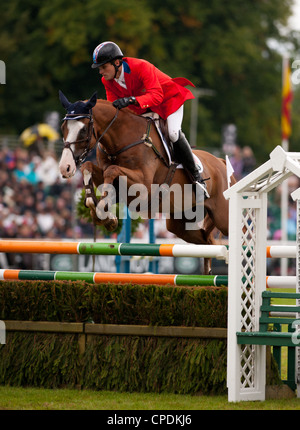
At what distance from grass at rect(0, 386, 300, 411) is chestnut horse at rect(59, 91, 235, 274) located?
1535 mm

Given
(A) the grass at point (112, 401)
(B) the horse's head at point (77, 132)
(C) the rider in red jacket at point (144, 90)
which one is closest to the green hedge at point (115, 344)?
(A) the grass at point (112, 401)

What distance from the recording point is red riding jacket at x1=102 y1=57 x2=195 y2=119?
6871 mm

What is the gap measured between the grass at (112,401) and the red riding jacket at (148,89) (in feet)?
8.39

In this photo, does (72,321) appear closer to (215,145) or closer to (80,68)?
(80,68)

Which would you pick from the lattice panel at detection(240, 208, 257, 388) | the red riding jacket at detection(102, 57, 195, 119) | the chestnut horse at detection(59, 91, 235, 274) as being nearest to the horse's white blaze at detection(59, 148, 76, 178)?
the chestnut horse at detection(59, 91, 235, 274)

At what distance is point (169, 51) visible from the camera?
99.8 ft

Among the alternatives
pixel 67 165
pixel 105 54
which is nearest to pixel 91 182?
pixel 67 165

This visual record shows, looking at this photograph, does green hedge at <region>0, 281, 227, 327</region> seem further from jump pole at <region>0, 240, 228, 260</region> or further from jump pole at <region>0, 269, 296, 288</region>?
jump pole at <region>0, 240, 228, 260</region>

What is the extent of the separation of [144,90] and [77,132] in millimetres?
814

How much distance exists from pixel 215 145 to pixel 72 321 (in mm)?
26468

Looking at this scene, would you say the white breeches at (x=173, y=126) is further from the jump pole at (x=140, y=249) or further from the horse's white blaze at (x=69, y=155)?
the jump pole at (x=140, y=249)

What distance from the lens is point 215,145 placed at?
3180 cm
